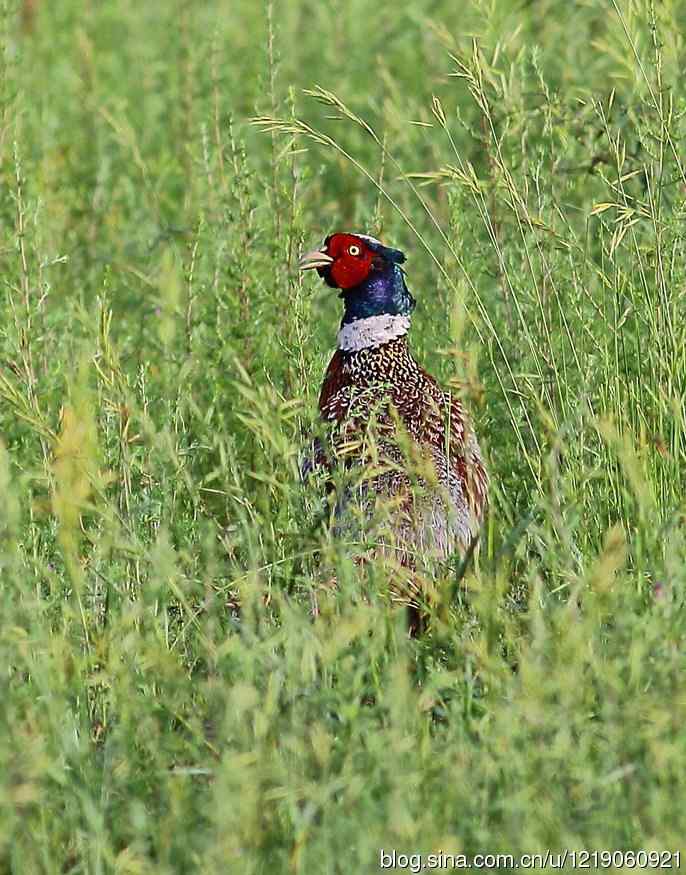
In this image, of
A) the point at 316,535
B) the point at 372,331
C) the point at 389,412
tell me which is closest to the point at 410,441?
the point at 316,535

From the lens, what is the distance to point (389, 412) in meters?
3.79

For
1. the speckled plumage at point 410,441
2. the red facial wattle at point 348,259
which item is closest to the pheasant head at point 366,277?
the red facial wattle at point 348,259

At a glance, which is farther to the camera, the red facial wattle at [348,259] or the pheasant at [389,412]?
the red facial wattle at [348,259]

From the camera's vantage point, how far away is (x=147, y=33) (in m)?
7.51

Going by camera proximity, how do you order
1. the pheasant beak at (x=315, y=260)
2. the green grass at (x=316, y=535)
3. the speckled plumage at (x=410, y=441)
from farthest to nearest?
1. the pheasant beak at (x=315, y=260)
2. the speckled plumage at (x=410, y=441)
3. the green grass at (x=316, y=535)

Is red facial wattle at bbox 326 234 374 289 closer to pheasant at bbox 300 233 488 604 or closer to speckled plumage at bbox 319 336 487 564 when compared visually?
pheasant at bbox 300 233 488 604

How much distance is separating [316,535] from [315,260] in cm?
159

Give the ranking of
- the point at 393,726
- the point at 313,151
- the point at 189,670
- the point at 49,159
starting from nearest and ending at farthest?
1. the point at 393,726
2. the point at 189,670
3. the point at 49,159
4. the point at 313,151

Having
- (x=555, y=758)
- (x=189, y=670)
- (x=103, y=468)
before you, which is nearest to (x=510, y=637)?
(x=555, y=758)

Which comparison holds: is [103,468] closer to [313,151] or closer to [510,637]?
[510,637]

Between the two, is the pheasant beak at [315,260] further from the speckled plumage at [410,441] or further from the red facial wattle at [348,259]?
the speckled plumage at [410,441]

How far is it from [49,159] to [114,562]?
285 centimetres

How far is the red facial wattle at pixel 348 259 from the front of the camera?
181 inches

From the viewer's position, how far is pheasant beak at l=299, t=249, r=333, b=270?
4.53m
